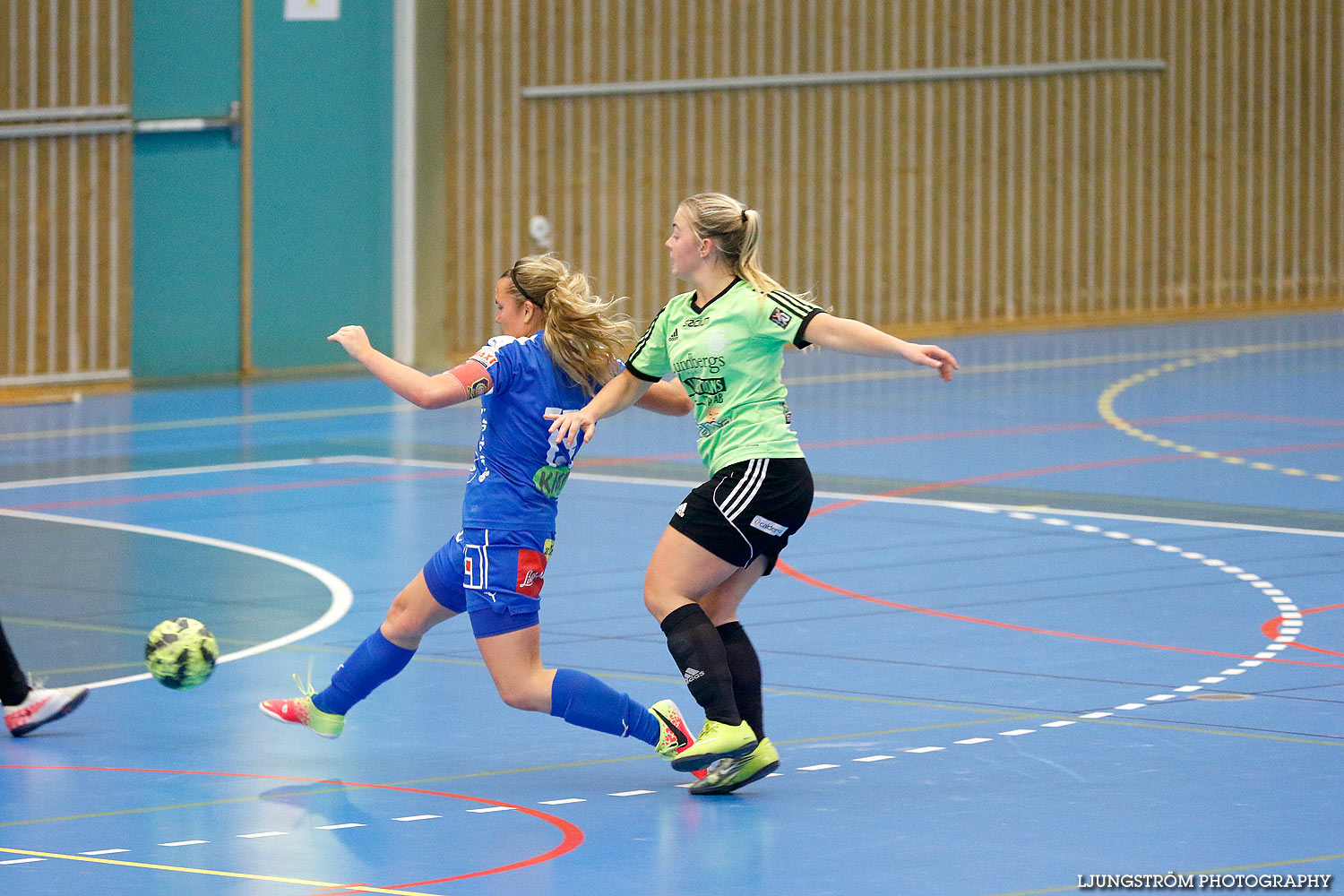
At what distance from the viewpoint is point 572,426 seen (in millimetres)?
6605

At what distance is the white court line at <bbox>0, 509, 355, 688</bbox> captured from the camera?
29.7 feet

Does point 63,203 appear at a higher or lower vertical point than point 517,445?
higher

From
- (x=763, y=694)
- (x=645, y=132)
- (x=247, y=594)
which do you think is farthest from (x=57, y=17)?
(x=763, y=694)

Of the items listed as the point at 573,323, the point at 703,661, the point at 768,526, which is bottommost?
the point at 703,661

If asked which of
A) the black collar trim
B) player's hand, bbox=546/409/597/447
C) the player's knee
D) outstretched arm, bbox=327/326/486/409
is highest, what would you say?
the black collar trim

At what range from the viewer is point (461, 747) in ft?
24.2

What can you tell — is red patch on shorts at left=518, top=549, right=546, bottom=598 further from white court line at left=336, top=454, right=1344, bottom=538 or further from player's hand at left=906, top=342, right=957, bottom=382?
white court line at left=336, top=454, right=1344, bottom=538

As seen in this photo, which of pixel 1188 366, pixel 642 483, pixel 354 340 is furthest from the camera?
pixel 1188 366

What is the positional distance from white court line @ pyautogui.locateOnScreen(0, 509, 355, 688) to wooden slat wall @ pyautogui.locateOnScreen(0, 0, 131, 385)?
7.10m

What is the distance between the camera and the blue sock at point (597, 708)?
6789 millimetres

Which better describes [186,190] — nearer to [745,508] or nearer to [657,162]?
[657,162]

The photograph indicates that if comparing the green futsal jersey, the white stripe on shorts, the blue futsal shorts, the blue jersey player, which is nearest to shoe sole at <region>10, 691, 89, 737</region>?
the blue jersey player

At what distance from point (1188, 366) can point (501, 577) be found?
1627 cm

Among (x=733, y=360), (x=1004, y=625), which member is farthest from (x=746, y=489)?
(x=1004, y=625)
